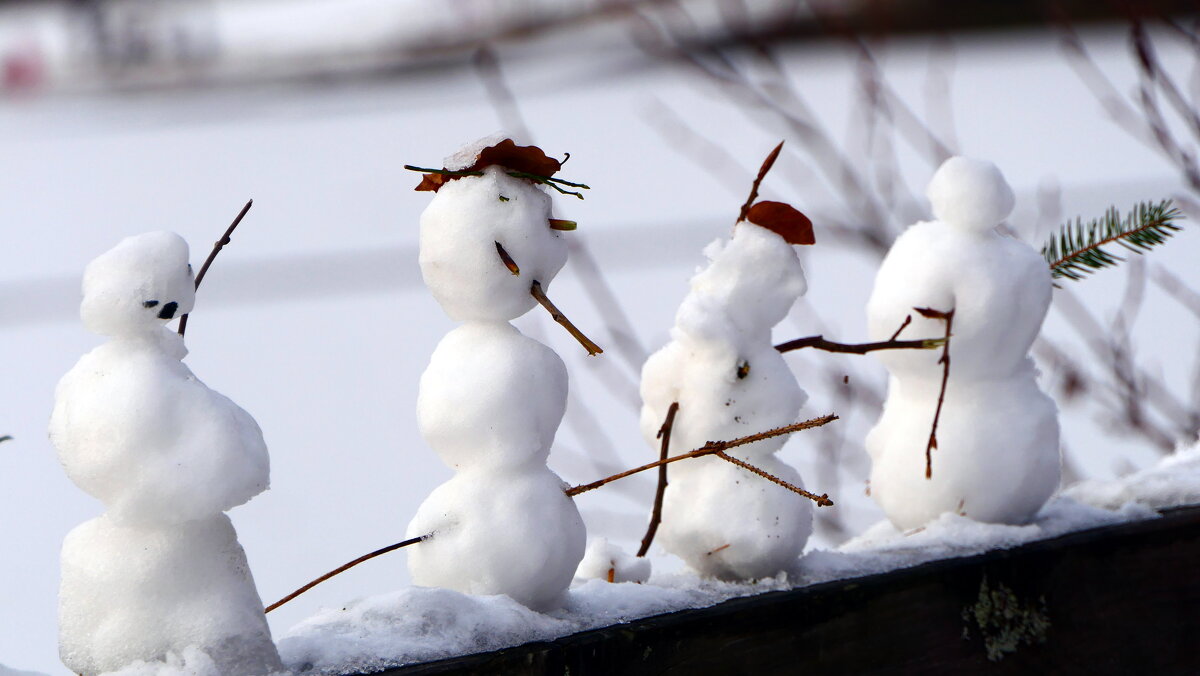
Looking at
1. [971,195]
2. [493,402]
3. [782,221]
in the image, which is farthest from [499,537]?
[971,195]

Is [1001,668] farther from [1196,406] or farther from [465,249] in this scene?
[1196,406]

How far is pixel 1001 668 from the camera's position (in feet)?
2.30

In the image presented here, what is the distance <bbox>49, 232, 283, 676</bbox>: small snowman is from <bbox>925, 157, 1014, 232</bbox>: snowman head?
0.48 metres

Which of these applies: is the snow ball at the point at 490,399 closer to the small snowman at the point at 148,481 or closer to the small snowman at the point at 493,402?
the small snowman at the point at 493,402

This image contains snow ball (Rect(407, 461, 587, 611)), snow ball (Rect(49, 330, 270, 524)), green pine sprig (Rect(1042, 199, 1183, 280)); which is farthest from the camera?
green pine sprig (Rect(1042, 199, 1183, 280))

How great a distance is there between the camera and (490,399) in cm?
57

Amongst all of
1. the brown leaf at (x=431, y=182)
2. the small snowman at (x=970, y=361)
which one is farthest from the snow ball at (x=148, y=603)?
the small snowman at (x=970, y=361)

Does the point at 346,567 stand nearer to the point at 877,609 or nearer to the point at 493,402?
the point at 493,402

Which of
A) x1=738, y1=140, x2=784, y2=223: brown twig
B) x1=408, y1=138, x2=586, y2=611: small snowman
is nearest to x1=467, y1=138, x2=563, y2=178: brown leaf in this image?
x1=408, y1=138, x2=586, y2=611: small snowman

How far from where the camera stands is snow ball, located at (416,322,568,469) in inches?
22.5

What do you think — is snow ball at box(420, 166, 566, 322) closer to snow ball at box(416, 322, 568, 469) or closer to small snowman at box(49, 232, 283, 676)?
snow ball at box(416, 322, 568, 469)

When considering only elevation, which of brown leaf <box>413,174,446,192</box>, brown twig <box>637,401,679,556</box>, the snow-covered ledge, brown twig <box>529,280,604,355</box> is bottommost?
the snow-covered ledge

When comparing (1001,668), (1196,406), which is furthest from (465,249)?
(1196,406)

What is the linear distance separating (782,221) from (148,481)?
401mm
